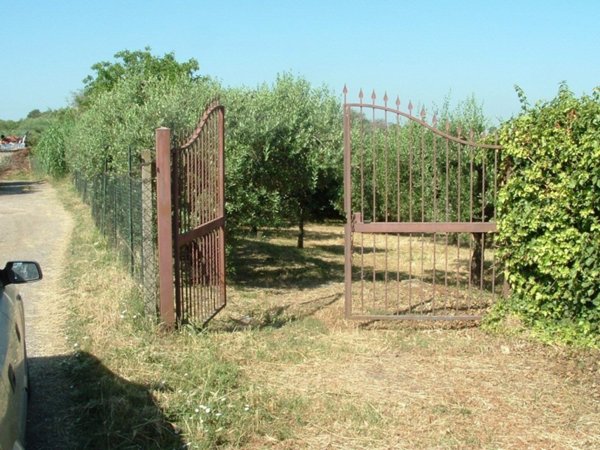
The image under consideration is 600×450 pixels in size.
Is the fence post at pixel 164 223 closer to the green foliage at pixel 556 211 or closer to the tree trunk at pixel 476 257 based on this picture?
the green foliage at pixel 556 211

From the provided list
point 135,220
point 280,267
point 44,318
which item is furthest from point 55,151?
A: point 44,318

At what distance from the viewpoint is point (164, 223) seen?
6.03 m

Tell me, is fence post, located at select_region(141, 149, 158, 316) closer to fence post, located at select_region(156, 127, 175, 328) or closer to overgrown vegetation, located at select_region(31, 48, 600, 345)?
fence post, located at select_region(156, 127, 175, 328)

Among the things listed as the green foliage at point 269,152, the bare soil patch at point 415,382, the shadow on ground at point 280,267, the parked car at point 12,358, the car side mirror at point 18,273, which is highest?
the green foliage at point 269,152

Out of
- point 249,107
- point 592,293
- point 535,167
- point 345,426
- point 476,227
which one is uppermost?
point 249,107

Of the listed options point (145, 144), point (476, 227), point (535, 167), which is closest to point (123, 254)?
point (145, 144)

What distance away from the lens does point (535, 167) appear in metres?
6.54

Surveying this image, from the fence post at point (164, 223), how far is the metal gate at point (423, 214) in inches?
72.4

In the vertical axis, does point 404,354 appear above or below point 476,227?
below

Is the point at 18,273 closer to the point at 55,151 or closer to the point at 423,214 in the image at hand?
the point at 423,214

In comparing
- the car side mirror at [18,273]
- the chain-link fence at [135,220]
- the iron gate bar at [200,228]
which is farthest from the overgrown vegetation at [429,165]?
the car side mirror at [18,273]

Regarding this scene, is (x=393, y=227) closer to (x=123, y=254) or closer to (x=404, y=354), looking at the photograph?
(x=404, y=354)

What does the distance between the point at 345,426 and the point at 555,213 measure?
3.15 meters

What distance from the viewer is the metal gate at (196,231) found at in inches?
243
